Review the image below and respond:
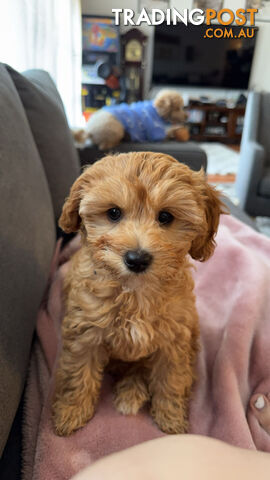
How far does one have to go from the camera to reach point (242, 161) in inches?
153

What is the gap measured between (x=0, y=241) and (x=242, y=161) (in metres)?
3.42

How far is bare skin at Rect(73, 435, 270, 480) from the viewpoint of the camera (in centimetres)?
53

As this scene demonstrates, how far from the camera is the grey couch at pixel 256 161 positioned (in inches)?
140

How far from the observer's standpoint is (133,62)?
739 cm

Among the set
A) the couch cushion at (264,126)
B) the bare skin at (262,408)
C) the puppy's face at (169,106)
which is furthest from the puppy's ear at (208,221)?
the couch cushion at (264,126)

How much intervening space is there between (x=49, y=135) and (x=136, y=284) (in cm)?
110

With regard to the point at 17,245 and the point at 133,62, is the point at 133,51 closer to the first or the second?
the point at 133,62

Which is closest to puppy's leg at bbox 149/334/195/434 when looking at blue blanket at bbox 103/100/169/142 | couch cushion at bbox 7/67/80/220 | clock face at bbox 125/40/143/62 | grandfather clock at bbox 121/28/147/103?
couch cushion at bbox 7/67/80/220

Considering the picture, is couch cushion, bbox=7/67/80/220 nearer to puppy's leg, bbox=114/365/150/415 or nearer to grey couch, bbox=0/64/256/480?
grey couch, bbox=0/64/256/480

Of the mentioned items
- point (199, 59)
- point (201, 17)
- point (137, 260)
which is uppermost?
point (201, 17)

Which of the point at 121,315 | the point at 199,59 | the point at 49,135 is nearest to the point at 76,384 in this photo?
the point at 121,315

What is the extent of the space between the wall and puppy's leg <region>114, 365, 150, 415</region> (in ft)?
22.6

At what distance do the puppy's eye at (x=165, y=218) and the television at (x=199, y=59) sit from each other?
7.68 meters

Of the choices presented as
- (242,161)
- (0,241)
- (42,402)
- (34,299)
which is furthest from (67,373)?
(242,161)
